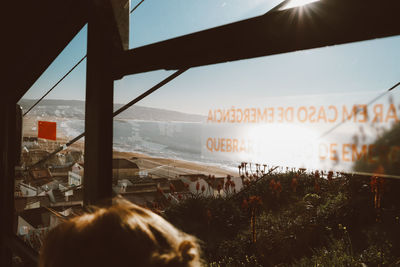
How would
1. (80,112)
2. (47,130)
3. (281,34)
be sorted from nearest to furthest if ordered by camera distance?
(281,34), (80,112), (47,130)

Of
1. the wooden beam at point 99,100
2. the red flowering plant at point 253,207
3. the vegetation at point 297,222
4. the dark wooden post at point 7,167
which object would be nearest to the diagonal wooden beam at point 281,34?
the wooden beam at point 99,100

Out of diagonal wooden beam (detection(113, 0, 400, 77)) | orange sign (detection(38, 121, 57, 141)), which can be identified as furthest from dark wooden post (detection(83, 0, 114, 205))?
orange sign (detection(38, 121, 57, 141))

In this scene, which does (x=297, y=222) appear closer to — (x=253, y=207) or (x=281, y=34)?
(x=253, y=207)

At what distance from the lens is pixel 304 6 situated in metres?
0.68

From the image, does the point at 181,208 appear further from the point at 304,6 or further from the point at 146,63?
the point at 304,6

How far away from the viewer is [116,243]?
481 millimetres

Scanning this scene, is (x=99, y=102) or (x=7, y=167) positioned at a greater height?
(x=99, y=102)

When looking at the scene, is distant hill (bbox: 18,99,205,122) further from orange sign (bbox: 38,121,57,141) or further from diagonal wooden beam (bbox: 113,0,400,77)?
diagonal wooden beam (bbox: 113,0,400,77)

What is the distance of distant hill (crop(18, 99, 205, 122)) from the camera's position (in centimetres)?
137

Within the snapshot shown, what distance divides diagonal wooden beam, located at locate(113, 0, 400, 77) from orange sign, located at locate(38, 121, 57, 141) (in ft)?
5.20

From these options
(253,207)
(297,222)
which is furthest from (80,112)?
(297,222)

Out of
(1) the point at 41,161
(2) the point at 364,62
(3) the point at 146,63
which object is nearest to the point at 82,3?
(3) the point at 146,63

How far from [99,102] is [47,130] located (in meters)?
1.47

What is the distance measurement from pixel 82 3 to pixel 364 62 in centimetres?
129
